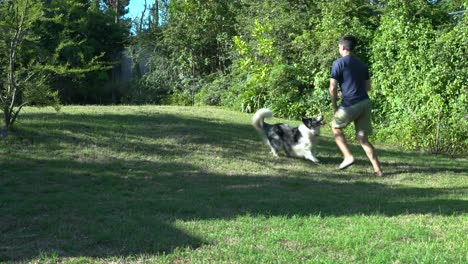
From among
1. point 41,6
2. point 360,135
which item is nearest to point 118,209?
point 360,135

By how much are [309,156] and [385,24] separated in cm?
529

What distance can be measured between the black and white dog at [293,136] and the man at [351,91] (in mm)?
918

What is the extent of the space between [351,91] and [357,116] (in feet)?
1.24

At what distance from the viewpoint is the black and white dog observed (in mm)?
8539

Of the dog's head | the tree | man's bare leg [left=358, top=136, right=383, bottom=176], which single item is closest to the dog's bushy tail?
the dog's head

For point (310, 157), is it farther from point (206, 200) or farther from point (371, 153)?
point (206, 200)

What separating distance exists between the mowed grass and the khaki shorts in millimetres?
698

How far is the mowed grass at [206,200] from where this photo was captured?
12.9ft

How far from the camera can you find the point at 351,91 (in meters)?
7.49

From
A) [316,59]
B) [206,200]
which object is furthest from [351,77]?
[316,59]

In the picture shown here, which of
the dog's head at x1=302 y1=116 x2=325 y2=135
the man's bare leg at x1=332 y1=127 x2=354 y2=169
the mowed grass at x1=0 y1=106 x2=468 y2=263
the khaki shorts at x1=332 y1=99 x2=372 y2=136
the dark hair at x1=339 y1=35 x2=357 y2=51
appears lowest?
the mowed grass at x1=0 y1=106 x2=468 y2=263

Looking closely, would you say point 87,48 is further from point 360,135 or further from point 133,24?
point 360,135

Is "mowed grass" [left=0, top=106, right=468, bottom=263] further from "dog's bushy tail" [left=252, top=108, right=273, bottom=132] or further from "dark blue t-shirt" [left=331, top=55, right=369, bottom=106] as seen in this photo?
"dark blue t-shirt" [left=331, top=55, right=369, bottom=106]

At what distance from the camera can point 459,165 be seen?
883 centimetres
